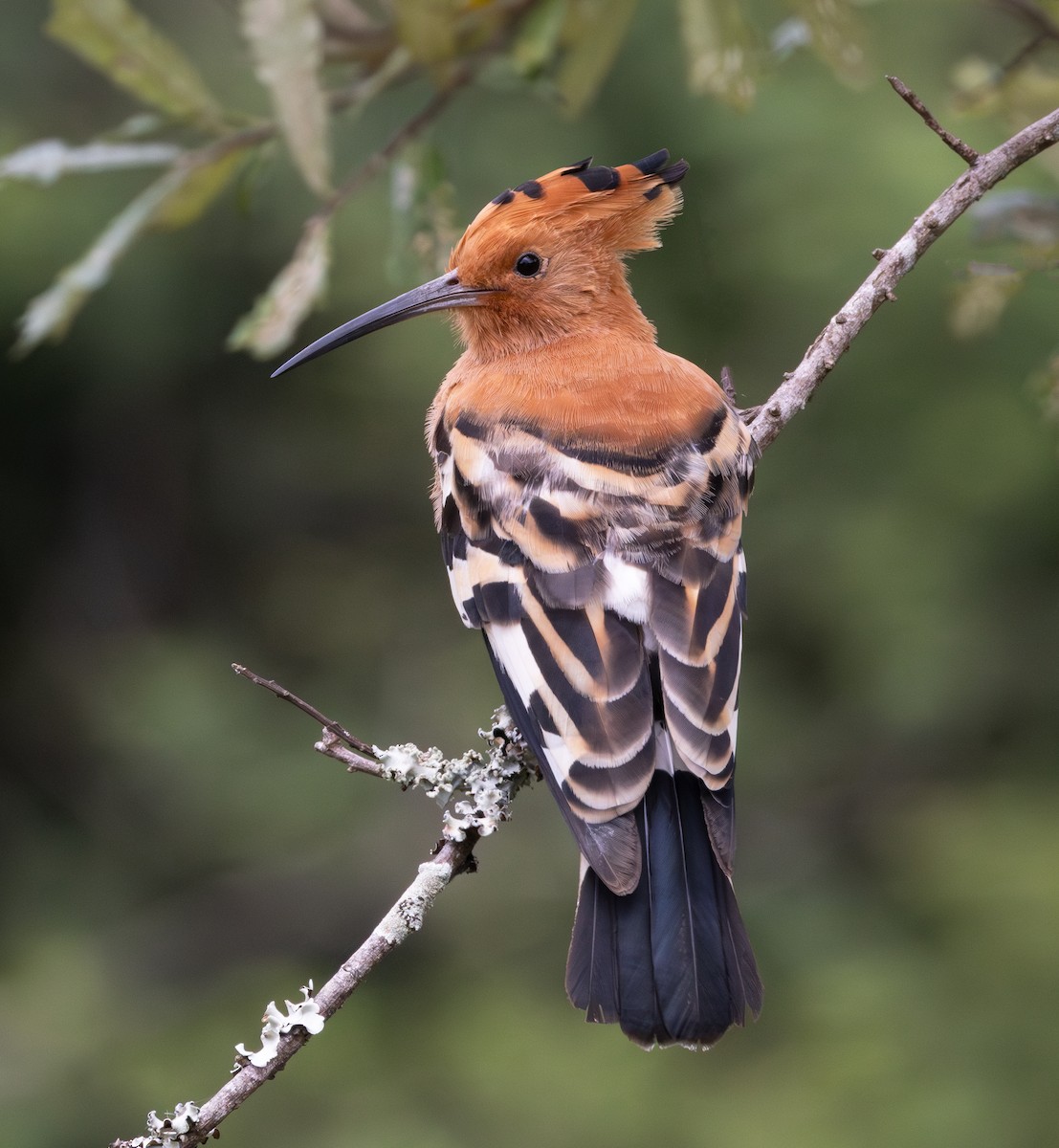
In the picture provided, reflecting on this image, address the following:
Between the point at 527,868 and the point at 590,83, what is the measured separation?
3445mm

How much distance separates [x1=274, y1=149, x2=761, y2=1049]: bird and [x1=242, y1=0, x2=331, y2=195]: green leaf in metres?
0.49

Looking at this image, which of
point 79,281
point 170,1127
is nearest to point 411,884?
point 170,1127

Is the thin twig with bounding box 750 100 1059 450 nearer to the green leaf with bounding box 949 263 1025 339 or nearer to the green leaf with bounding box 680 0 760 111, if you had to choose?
the green leaf with bounding box 949 263 1025 339

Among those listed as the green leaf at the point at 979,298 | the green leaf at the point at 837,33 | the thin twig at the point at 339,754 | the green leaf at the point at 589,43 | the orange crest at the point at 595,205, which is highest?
the orange crest at the point at 595,205

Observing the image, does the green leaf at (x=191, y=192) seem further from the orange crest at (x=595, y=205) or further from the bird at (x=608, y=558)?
the orange crest at (x=595, y=205)

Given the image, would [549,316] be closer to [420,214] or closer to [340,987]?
[420,214]

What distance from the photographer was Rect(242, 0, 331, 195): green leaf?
7.16 ft

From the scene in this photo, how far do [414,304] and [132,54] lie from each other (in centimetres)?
73

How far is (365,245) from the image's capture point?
4762 mm

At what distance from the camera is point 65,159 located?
256 centimetres

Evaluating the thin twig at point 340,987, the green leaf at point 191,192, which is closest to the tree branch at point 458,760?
the thin twig at point 340,987

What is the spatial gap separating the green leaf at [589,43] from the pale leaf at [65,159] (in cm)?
72

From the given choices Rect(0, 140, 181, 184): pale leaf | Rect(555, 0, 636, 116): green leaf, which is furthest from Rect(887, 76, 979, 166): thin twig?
Rect(0, 140, 181, 184): pale leaf

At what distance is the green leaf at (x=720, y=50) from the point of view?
241 cm
